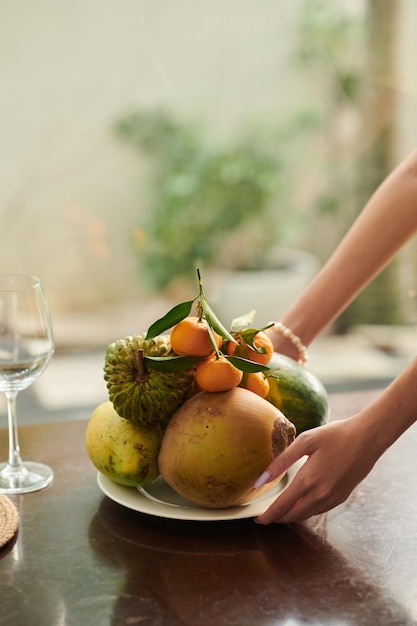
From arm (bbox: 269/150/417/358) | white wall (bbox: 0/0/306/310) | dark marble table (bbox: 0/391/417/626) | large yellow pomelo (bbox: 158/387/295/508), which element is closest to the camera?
dark marble table (bbox: 0/391/417/626)

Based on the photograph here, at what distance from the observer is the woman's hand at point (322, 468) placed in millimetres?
937

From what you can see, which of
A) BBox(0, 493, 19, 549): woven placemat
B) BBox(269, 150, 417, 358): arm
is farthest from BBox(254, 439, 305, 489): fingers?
BBox(269, 150, 417, 358): arm

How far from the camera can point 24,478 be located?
1.12 meters

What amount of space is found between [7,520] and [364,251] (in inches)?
28.1

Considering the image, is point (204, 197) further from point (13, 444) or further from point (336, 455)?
point (336, 455)

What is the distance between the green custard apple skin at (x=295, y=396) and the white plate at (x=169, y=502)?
2.8 inches

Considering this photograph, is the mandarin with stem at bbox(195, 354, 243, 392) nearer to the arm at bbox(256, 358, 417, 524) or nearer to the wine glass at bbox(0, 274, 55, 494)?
the arm at bbox(256, 358, 417, 524)

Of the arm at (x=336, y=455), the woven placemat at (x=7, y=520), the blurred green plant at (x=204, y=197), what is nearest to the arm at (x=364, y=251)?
the arm at (x=336, y=455)

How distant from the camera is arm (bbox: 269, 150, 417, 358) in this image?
1.37 m

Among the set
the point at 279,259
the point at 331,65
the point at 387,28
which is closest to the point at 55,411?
the point at 279,259

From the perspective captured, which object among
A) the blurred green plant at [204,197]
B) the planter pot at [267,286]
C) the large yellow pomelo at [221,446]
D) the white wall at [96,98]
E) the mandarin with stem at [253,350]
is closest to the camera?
the large yellow pomelo at [221,446]

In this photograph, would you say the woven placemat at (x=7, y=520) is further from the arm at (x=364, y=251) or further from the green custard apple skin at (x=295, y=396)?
the arm at (x=364, y=251)

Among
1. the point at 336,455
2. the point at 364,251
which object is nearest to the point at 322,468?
the point at 336,455

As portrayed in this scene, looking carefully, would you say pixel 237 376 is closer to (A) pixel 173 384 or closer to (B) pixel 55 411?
(A) pixel 173 384
